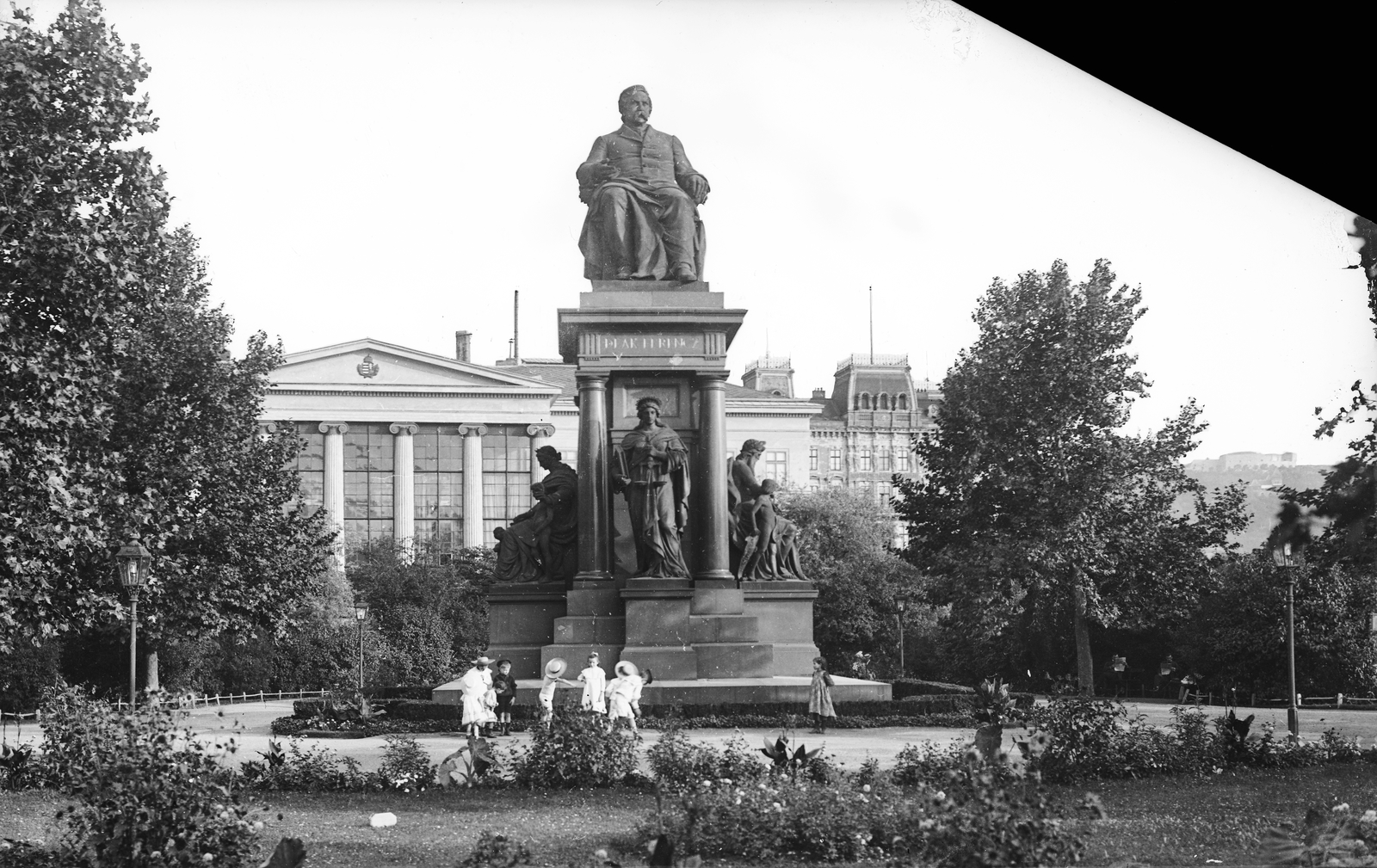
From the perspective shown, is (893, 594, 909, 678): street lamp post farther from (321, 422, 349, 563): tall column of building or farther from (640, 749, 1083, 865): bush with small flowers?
(321, 422, 349, 563): tall column of building

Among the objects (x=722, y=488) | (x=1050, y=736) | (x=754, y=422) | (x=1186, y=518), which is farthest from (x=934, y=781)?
(x=754, y=422)

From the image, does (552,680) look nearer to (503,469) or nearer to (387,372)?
(503,469)

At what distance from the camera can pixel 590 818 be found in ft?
45.0

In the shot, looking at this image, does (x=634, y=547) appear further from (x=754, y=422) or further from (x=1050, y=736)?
(x=754, y=422)

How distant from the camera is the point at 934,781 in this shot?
1442 centimetres

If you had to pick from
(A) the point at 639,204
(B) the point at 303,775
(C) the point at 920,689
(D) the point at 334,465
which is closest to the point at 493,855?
(B) the point at 303,775

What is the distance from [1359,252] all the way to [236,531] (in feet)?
82.5

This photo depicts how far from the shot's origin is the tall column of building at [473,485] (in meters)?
95.1

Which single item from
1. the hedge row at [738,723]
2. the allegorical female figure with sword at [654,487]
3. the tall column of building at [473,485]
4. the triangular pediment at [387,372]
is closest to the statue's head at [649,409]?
the allegorical female figure with sword at [654,487]

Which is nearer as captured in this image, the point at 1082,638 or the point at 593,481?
the point at 593,481

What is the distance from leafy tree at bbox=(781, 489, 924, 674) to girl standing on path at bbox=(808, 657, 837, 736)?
36246mm

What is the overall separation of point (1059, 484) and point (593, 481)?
19611 mm

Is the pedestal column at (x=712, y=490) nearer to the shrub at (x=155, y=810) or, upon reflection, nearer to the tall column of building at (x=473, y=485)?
the shrub at (x=155, y=810)

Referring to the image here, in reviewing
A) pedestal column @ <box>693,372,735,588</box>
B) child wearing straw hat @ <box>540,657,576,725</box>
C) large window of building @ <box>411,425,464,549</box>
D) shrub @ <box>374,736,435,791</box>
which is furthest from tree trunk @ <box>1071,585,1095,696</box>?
large window of building @ <box>411,425,464,549</box>
